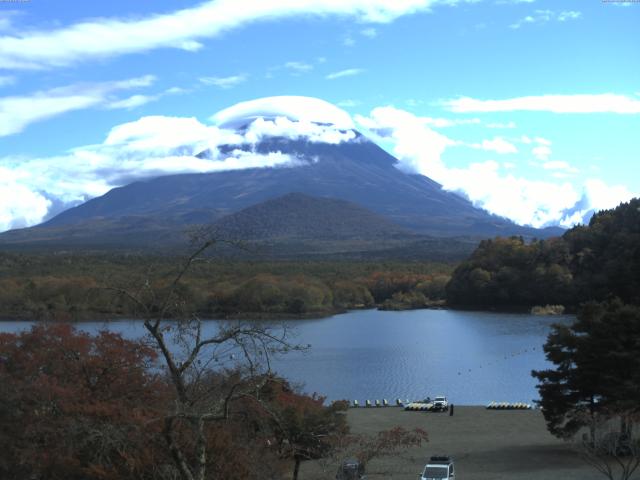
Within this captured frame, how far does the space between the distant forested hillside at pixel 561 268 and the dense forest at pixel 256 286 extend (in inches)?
246

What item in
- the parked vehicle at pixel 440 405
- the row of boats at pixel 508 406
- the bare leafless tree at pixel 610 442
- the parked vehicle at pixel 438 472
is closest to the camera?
the bare leafless tree at pixel 610 442

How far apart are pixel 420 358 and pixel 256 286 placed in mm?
26302

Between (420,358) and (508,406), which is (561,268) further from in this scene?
(508,406)

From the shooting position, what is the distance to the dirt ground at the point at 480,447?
1548 centimetres

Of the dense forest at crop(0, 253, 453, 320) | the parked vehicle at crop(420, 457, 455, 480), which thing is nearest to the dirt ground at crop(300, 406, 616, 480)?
the parked vehicle at crop(420, 457, 455, 480)

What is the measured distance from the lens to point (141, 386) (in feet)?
41.4

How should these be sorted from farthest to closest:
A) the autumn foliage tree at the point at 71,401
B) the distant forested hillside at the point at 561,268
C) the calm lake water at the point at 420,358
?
the distant forested hillside at the point at 561,268 → the calm lake water at the point at 420,358 → the autumn foliage tree at the point at 71,401

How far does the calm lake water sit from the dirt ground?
12.5 ft

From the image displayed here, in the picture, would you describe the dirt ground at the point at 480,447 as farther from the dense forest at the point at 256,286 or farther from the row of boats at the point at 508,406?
the dense forest at the point at 256,286

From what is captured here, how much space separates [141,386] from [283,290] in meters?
52.5

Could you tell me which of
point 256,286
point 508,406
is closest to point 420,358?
point 508,406

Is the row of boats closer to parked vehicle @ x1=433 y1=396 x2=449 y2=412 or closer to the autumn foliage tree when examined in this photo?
parked vehicle @ x1=433 y1=396 x2=449 y2=412

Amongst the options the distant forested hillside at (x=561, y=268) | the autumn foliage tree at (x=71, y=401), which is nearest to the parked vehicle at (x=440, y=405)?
the autumn foliage tree at (x=71, y=401)

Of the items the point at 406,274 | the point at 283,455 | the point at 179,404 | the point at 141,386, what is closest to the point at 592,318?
the point at 283,455
